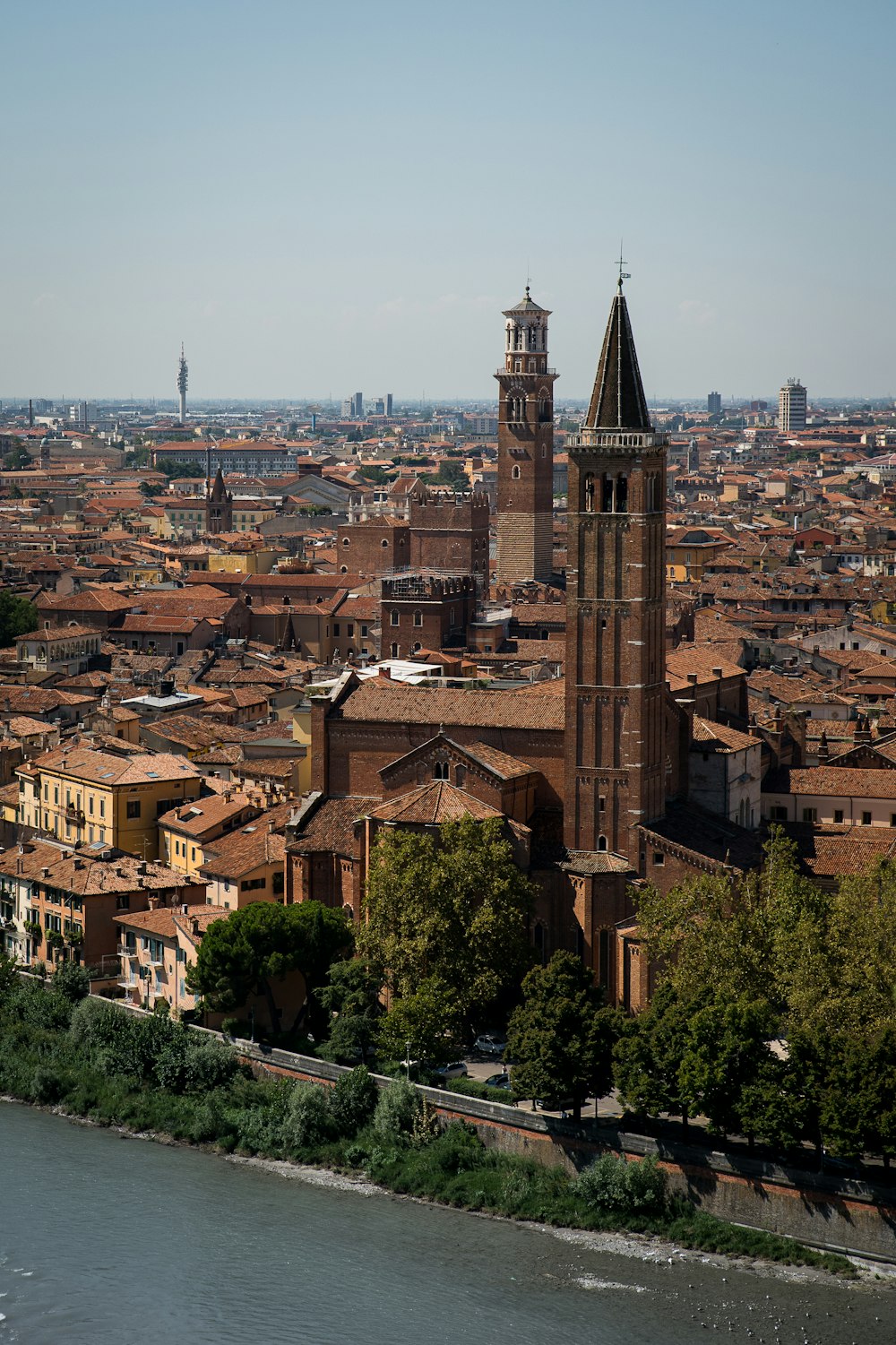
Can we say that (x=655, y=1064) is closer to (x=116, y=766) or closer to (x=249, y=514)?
(x=116, y=766)

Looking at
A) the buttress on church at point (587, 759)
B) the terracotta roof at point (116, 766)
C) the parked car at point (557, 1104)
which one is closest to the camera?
the parked car at point (557, 1104)

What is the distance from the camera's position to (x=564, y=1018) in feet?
91.8

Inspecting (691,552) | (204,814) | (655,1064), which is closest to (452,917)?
(655,1064)

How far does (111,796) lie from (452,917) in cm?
944

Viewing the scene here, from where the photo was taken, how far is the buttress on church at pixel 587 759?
104ft

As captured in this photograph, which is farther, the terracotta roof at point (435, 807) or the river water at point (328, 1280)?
the terracotta roof at point (435, 807)

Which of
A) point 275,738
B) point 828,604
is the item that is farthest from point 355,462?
point 275,738

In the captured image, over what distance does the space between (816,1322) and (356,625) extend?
4167cm

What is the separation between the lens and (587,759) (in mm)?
32500

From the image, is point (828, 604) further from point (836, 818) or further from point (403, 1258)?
point (403, 1258)

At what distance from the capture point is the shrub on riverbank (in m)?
26.7

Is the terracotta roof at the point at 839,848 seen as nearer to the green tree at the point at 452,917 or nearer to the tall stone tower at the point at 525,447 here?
the green tree at the point at 452,917

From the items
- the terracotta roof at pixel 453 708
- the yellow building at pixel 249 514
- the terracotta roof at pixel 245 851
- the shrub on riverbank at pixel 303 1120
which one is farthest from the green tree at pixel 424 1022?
the yellow building at pixel 249 514

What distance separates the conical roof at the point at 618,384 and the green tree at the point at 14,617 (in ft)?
107
